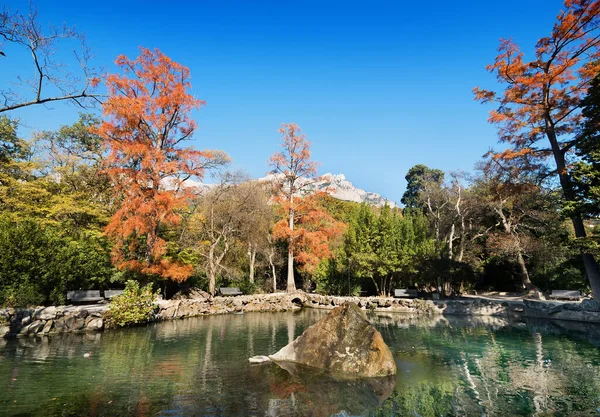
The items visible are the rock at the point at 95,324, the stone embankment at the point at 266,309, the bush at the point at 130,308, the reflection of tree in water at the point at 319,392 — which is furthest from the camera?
the bush at the point at 130,308

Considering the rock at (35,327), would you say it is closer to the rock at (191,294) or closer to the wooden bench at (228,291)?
the rock at (191,294)

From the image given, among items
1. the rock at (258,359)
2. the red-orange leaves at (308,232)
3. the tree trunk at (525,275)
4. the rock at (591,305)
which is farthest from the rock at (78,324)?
the tree trunk at (525,275)

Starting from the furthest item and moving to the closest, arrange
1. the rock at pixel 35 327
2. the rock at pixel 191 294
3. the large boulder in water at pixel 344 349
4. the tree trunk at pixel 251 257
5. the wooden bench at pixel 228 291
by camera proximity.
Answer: the tree trunk at pixel 251 257 < the wooden bench at pixel 228 291 < the rock at pixel 191 294 < the rock at pixel 35 327 < the large boulder in water at pixel 344 349

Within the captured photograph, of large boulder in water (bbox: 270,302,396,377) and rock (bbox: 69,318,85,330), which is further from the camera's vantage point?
rock (bbox: 69,318,85,330)

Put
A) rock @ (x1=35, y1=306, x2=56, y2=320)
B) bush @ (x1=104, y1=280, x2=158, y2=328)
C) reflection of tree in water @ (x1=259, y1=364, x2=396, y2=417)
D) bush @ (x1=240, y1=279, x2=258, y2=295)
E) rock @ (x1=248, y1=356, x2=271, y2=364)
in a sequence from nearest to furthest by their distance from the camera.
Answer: reflection of tree in water @ (x1=259, y1=364, x2=396, y2=417), rock @ (x1=248, y1=356, x2=271, y2=364), rock @ (x1=35, y1=306, x2=56, y2=320), bush @ (x1=104, y1=280, x2=158, y2=328), bush @ (x1=240, y1=279, x2=258, y2=295)

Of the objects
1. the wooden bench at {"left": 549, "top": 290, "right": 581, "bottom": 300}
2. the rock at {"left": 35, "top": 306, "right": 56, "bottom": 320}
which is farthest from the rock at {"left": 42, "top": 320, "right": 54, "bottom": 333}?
the wooden bench at {"left": 549, "top": 290, "right": 581, "bottom": 300}

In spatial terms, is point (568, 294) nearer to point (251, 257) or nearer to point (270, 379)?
point (251, 257)

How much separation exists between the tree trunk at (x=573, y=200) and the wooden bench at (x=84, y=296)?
20147 millimetres

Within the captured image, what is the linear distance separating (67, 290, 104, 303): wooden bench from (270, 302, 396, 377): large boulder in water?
10.2m

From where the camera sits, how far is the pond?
16.7 ft

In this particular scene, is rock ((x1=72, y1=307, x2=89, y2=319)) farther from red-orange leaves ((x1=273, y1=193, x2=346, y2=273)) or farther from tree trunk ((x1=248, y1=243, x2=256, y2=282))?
red-orange leaves ((x1=273, y1=193, x2=346, y2=273))

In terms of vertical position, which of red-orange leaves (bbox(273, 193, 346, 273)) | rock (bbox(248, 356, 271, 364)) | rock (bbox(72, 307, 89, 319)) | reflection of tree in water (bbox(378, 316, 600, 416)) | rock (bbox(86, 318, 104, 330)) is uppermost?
red-orange leaves (bbox(273, 193, 346, 273))

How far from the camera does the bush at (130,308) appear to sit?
1214 centimetres

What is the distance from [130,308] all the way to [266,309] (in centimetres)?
753
